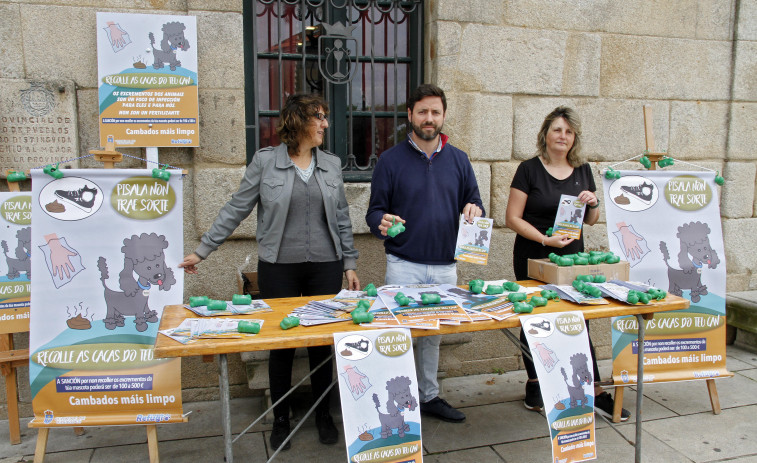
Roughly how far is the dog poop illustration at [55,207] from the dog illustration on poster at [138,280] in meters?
0.33

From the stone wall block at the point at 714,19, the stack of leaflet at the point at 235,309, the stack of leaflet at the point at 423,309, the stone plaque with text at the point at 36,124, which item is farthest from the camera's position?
the stone wall block at the point at 714,19

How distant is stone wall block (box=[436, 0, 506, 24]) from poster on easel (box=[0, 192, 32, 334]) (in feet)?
9.00

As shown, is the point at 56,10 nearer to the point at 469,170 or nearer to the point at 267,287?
the point at 267,287

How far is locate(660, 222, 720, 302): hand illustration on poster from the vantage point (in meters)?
3.45

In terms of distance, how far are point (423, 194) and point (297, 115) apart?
77 cm

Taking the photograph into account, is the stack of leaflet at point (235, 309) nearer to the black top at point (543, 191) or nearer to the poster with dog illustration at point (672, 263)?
the black top at point (543, 191)

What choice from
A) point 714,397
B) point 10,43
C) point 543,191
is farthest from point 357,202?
point 714,397

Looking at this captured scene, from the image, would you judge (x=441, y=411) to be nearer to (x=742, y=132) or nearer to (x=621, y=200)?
(x=621, y=200)

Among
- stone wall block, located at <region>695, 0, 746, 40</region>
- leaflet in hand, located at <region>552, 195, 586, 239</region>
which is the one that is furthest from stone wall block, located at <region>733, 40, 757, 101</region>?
leaflet in hand, located at <region>552, 195, 586, 239</region>

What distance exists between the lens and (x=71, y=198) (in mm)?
2887

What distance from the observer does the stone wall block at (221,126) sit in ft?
11.8

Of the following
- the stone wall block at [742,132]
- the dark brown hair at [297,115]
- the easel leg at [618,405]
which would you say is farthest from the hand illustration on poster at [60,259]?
the stone wall block at [742,132]

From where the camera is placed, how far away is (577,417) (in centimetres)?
252

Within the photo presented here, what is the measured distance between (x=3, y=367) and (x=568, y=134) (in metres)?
3.32
